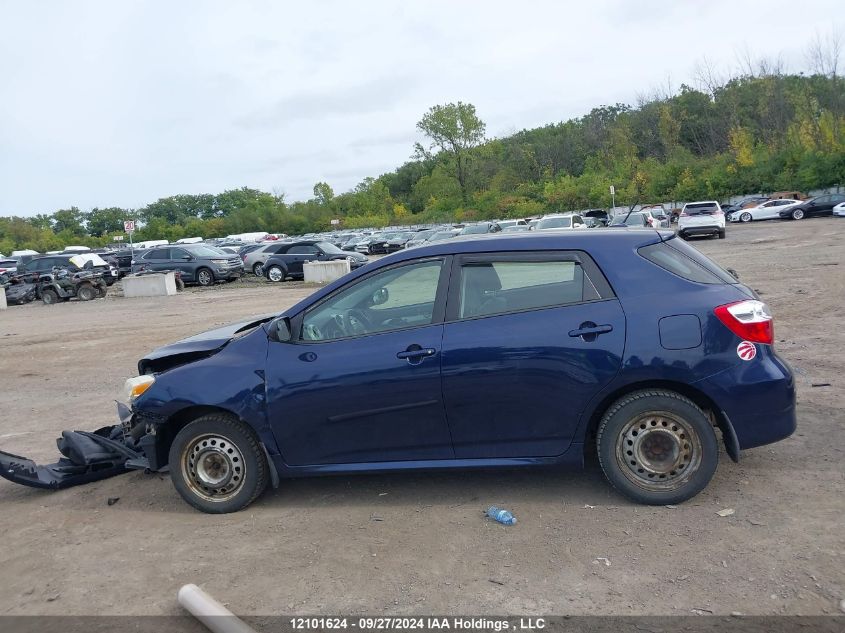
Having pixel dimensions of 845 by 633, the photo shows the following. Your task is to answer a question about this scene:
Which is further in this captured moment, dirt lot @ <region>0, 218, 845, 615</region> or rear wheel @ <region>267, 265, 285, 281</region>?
rear wheel @ <region>267, 265, 285, 281</region>

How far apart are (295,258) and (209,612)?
25065 millimetres

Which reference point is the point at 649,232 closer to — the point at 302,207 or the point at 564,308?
the point at 564,308

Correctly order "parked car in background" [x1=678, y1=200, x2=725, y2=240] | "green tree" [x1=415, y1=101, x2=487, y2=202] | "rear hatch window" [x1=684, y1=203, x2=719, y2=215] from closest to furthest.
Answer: "parked car in background" [x1=678, y1=200, x2=725, y2=240] < "rear hatch window" [x1=684, y1=203, x2=719, y2=215] < "green tree" [x1=415, y1=101, x2=487, y2=202]

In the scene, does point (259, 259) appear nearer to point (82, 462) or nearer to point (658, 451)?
point (82, 462)

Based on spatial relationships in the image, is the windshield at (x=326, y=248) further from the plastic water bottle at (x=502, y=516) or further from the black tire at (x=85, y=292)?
the plastic water bottle at (x=502, y=516)

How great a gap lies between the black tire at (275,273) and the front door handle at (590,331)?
80.3 ft

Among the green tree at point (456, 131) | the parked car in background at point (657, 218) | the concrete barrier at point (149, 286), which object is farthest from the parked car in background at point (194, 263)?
the green tree at point (456, 131)

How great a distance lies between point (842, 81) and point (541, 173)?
1296 inches

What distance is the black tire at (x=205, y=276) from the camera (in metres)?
28.4

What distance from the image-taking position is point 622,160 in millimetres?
78625

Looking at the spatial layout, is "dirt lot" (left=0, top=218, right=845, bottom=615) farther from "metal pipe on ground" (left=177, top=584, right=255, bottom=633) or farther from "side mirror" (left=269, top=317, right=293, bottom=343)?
"side mirror" (left=269, top=317, right=293, bottom=343)

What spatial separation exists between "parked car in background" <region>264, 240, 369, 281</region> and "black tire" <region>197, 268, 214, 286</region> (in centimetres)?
205

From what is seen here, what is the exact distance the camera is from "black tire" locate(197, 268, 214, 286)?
28.4 m

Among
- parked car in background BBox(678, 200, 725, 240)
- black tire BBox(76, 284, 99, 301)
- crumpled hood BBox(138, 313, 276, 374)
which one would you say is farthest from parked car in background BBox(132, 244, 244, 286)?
crumpled hood BBox(138, 313, 276, 374)
